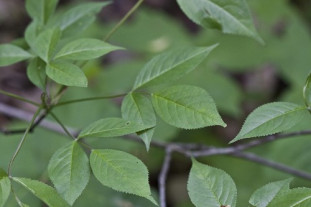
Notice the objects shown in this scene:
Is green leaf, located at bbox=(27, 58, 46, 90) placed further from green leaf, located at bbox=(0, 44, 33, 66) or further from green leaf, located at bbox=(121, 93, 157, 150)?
green leaf, located at bbox=(121, 93, 157, 150)

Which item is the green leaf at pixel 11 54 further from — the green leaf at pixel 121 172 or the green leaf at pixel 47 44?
the green leaf at pixel 121 172

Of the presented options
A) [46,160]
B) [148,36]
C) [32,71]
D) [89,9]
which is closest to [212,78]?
[148,36]

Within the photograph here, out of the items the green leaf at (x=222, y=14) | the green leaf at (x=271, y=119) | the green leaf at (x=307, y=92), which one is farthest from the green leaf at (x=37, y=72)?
the green leaf at (x=307, y=92)

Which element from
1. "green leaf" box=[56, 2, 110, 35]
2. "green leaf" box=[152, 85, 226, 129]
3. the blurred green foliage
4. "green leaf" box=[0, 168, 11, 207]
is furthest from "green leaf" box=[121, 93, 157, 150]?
the blurred green foliage

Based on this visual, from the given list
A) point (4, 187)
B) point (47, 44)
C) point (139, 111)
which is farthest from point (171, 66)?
point (4, 187)

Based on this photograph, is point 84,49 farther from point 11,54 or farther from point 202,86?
point 202,86
